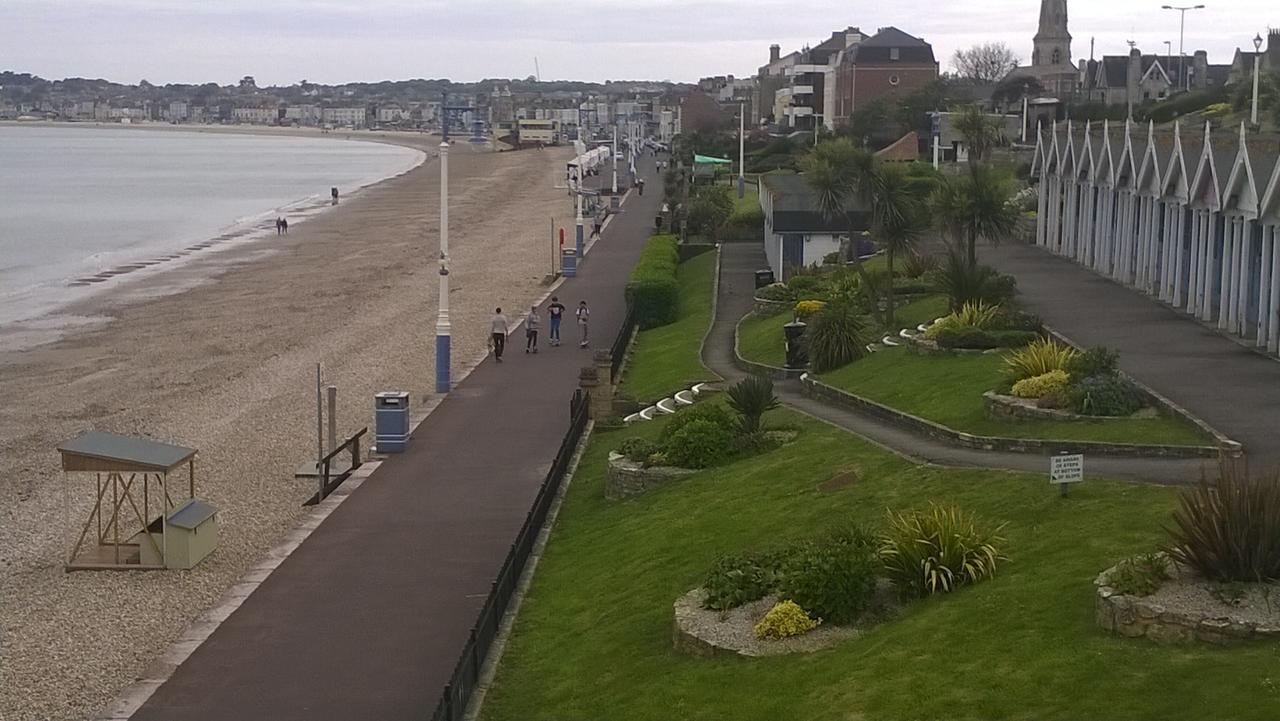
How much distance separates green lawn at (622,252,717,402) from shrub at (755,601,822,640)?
A: 14607 millimetres

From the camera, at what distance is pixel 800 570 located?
1286 cm

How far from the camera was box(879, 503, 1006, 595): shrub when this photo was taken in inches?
493

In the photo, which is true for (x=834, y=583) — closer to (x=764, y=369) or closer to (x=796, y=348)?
(x=796, y=348)

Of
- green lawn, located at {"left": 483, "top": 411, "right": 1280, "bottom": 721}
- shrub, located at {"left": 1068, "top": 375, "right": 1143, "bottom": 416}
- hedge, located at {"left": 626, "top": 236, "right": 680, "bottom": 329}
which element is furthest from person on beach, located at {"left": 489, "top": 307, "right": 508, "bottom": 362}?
shrub, located at {"left": 1068, "top": 375, "right": 1143, "bottom": 416}

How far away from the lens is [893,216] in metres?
29.5

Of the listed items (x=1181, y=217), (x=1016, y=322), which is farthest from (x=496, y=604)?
(x=1181, y=217)

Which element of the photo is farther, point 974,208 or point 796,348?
point 974,208

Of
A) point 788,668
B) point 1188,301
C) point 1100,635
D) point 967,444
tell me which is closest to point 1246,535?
point 1100,635

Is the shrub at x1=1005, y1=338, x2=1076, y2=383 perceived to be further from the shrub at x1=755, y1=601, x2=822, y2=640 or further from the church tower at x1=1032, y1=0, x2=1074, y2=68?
the church tower at x1=1032, y1=0, x2=1074, y2=68

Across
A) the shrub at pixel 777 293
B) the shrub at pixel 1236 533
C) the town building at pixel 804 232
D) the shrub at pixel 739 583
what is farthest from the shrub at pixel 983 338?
the town building at pixel 804 232

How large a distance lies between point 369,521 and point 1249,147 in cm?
1509

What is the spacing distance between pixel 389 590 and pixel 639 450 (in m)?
4.94

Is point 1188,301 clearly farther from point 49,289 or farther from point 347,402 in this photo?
point 49,289

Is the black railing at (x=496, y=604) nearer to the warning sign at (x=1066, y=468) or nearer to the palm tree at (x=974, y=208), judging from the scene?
the warning sign at (x=1066, y=468)
